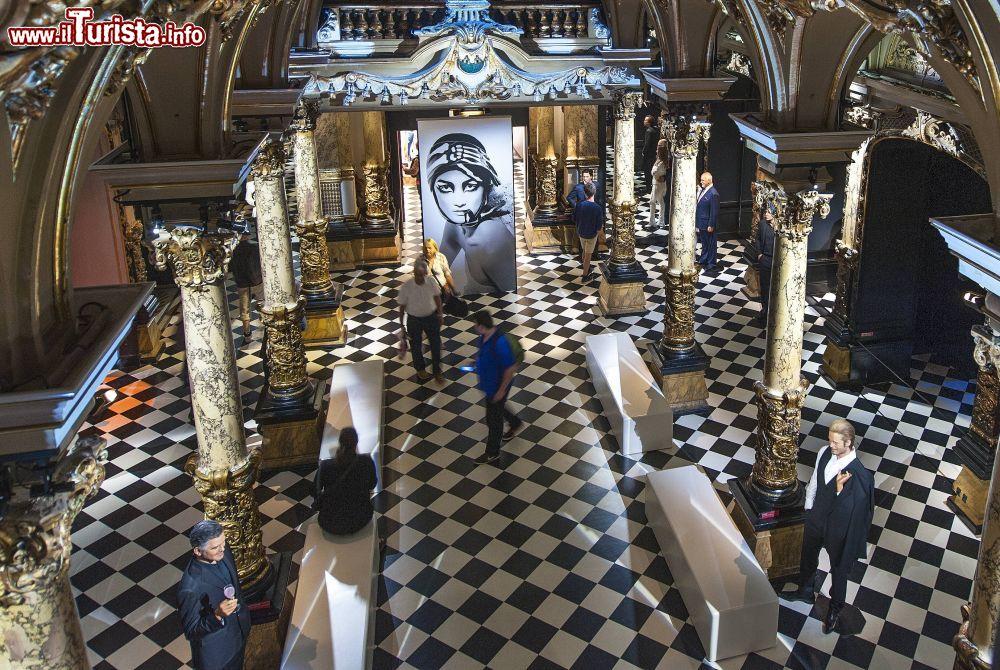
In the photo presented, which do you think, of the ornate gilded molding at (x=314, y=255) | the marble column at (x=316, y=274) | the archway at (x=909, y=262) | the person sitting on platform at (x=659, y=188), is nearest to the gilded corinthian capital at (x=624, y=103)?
the archway at (x=909, y=262)

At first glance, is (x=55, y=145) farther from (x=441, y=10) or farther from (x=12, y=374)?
(x=441, y=10)

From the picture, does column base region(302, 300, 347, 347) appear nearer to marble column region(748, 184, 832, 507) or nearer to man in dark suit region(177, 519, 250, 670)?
marble column region(748, 184, 832, 507)

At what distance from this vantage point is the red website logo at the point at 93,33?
2502 mm

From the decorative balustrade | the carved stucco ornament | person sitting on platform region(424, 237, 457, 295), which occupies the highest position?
the decorative balustrade

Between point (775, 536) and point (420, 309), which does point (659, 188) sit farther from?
point (775, 536)

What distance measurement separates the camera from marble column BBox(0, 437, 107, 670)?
3.23m

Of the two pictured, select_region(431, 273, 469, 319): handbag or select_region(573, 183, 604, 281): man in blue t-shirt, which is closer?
select_region(431, 273, 469, 319): handbag

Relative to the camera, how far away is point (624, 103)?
11.5m

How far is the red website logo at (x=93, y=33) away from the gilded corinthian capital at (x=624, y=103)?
8.26 meters

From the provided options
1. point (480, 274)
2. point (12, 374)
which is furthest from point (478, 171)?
point (12, 374)

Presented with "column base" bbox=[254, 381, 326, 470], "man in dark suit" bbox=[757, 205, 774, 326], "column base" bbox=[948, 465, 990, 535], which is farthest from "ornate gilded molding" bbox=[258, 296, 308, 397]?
"column base" bbox=[948, 465, 990, 535]

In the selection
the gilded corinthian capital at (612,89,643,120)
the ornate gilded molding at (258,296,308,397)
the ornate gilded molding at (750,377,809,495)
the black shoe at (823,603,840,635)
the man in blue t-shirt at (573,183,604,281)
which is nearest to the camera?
the black shoe at (823,603,840,635)

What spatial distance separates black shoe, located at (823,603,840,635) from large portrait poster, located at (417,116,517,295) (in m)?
7.36

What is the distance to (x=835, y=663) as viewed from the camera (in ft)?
21.0
